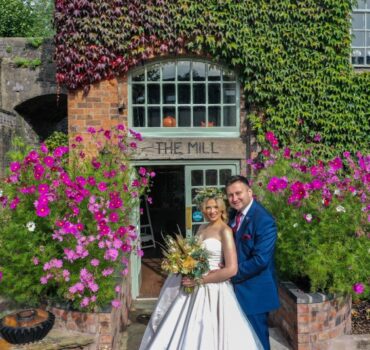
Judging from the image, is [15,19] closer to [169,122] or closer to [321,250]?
[169,122]

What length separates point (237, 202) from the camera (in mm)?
3234

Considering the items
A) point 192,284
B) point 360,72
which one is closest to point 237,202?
point 192,284

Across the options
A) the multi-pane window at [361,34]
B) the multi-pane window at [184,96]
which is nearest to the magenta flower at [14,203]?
the multi-pane window at [184,96]

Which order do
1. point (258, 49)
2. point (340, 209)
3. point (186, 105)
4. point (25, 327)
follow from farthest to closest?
point (186, 105), point (258, 49), point (340, 209), point (25, 327)

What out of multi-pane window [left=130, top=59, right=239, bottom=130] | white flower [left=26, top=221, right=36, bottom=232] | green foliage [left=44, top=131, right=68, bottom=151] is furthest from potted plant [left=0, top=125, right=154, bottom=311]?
green foliage [left=44, top=131, right=68, bottom=151]

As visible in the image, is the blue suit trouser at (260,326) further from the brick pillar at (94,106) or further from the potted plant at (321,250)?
the brick pillar at (94,106)

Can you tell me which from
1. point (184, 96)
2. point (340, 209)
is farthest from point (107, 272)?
point (184, 96)

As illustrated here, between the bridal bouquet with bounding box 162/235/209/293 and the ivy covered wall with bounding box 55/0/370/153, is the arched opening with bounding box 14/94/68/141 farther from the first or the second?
the bridal bouquet with bounding box 162/235/209/293

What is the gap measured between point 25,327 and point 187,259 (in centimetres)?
171

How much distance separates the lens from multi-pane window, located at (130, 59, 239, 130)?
6.84 m

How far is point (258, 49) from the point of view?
6.54 m

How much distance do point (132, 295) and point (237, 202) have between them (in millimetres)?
4208

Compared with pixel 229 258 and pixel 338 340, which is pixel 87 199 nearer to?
pixel 229 258

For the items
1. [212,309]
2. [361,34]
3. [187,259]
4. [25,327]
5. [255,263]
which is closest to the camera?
[255,263]
